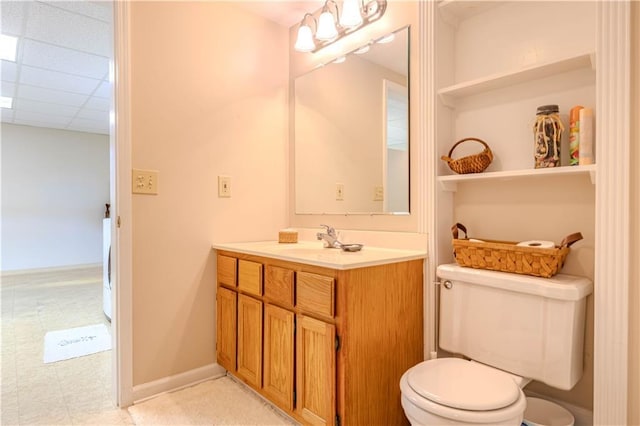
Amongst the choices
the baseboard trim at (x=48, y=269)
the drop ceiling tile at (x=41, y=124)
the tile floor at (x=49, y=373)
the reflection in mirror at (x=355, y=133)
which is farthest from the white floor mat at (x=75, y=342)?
the drop ceiling tile at (x=41, y=124)

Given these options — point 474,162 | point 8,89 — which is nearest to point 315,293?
point 474,162

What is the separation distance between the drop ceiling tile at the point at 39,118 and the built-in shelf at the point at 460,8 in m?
5.31

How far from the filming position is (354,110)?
78.8 inches

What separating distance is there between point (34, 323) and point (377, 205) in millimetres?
3017

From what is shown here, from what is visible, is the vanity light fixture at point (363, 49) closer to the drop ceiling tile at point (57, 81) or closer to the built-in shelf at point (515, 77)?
the built-in shelf at point (515, 77)

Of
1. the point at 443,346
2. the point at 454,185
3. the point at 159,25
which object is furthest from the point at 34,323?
the point at 454,185

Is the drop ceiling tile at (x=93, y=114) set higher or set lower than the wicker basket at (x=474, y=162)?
higher

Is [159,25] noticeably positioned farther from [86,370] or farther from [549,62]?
[86,370]

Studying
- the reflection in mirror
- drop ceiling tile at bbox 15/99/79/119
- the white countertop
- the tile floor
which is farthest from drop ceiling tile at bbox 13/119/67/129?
the white countertop

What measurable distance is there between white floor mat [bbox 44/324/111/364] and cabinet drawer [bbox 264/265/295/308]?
1570mm

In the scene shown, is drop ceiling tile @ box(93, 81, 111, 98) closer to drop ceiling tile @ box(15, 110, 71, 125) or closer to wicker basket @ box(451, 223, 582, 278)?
drop ceiling tile @ box(15, 110, 71, 125)

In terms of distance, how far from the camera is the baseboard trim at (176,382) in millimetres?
1737

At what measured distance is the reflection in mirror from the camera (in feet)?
5.69

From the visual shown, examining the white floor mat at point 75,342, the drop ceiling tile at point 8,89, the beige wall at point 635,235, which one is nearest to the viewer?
the beige wall at point 635,235
